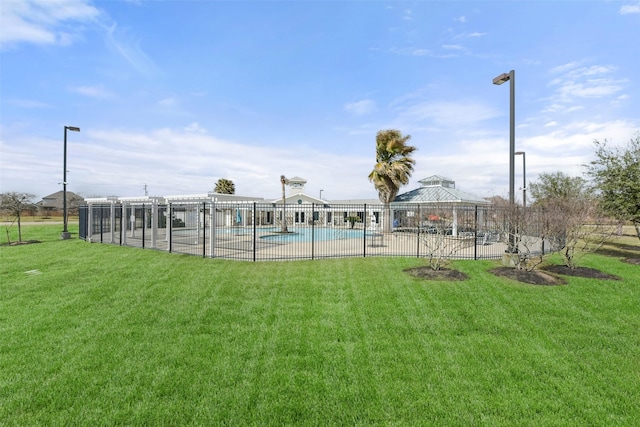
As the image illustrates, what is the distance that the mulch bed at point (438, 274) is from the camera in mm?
8719

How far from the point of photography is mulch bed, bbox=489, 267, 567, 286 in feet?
27.6

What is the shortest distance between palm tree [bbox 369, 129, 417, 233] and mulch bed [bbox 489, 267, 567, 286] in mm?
17141

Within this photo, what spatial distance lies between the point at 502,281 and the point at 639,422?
5567 millimetres

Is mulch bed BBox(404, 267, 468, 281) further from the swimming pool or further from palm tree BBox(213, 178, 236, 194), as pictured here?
palm tree BBox(213, 178, 236, 194)

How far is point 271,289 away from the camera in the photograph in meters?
7.84

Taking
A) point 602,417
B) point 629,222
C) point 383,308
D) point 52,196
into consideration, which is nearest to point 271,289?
point 383,308

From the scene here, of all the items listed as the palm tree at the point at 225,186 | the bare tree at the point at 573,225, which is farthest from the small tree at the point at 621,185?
the palm tree at the point at 225,186

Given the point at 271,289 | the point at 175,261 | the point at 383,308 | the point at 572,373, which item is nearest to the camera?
the point at 572,373

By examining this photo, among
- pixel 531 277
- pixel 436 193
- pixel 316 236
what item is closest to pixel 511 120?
pixel 531 277

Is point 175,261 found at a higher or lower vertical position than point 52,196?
lower

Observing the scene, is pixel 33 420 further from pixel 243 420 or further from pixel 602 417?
pixel 602 417

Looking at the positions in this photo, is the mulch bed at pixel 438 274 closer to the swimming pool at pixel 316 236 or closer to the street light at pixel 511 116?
the street light at pixel 511 116

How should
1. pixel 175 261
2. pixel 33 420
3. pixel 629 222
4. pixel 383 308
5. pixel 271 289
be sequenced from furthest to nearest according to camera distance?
pixel 629 222 < pixel 175 261 < pixel 271 289 < pixel 383 308 < pixel 33 420

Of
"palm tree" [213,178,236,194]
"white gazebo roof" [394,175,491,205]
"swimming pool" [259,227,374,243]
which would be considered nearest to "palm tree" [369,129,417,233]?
"white gazebo roof" [394,175,491,205]
